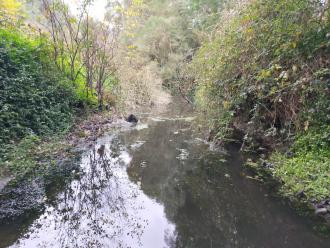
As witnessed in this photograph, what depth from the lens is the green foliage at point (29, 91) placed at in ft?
22.3

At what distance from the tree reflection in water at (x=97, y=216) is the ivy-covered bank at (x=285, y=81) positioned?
2.65 m

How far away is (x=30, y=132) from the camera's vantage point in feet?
23.3

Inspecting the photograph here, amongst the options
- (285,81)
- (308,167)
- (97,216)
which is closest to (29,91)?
(97,216)

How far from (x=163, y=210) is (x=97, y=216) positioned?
1.09m

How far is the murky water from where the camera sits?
403 centimetres

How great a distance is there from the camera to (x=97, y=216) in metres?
4.65

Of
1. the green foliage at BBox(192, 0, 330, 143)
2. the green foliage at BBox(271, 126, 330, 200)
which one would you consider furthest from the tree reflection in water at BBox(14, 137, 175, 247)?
the green foliage at BBox(192, 0, 330, 143)

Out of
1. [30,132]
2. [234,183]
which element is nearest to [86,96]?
[30,132]

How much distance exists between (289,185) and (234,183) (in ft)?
3.41

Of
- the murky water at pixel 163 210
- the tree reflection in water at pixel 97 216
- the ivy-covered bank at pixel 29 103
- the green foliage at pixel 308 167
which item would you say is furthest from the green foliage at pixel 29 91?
the green foliage at pixel 308 167

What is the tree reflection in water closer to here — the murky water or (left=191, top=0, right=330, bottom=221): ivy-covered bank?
the murky water

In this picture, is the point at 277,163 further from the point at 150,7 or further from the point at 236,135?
the point at 150,7

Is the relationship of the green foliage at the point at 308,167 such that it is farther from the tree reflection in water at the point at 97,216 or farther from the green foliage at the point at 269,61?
the tree reflection in water at the point at 97,216

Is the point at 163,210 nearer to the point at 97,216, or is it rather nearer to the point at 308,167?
the point at 97,216
